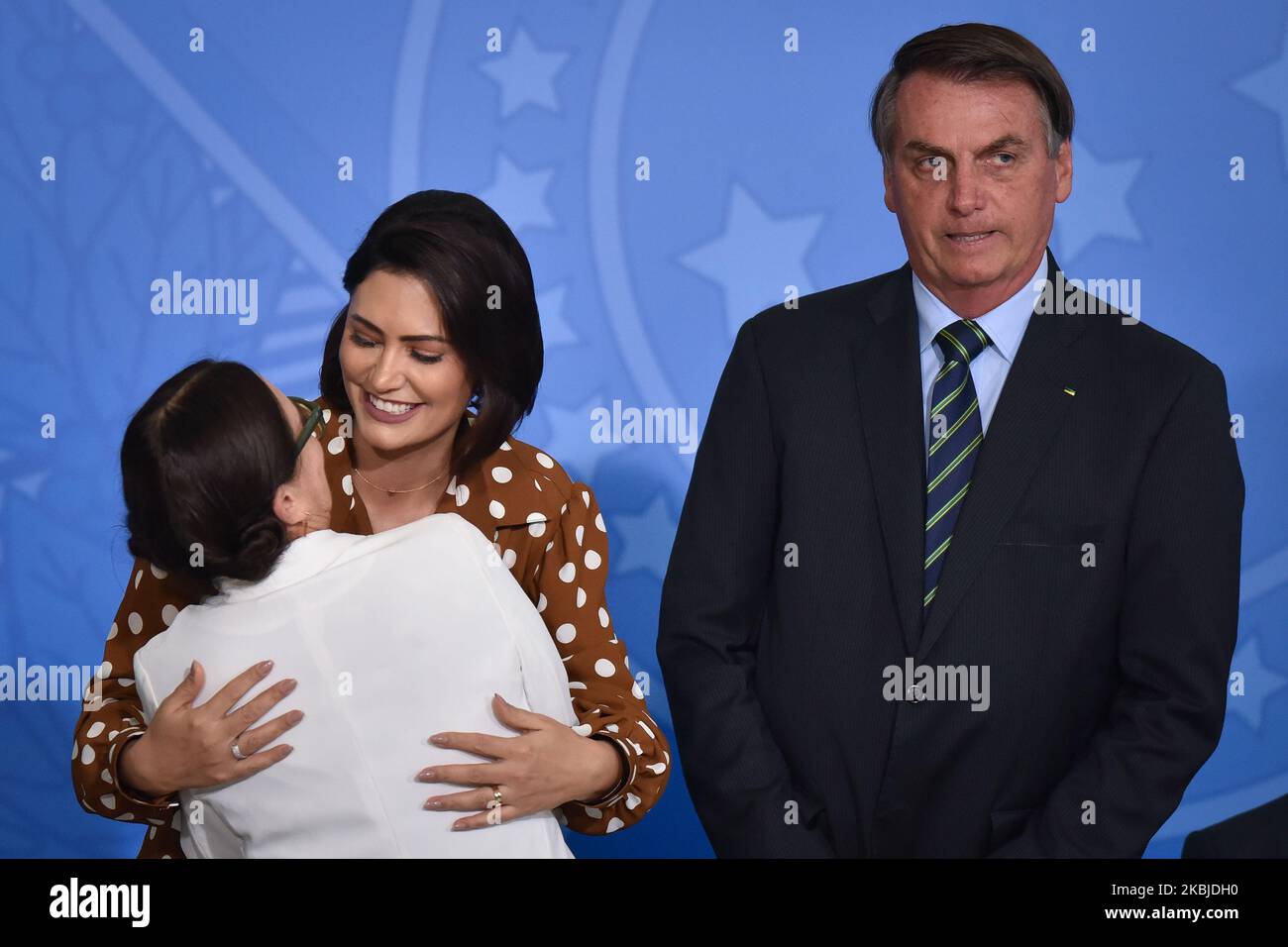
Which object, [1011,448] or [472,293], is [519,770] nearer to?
[472,293]

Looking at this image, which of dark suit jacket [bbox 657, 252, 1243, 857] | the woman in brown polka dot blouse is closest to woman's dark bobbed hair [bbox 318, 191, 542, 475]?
the woman in brown polka dot blouse

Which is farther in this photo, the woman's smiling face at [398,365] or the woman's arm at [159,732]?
the woman's smiling face at [398,365]

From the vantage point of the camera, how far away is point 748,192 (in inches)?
118

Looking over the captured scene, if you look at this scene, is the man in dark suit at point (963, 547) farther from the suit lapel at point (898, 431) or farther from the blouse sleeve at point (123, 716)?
the blouse sleeve at point (123, 716)

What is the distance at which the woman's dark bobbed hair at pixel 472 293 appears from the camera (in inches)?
80.8

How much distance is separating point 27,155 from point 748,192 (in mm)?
1549

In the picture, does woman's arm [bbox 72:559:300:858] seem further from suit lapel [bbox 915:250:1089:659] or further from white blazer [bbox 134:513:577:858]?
suit lapel [bbox 915:250:1089:659]

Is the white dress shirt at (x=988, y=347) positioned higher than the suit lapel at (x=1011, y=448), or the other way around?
the white dress shirt at (x=988, y=347)

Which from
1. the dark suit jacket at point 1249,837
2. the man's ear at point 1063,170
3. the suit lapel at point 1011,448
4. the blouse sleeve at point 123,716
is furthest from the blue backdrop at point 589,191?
the dark suit jacket at point 1249,837

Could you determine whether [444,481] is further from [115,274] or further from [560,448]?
[115,274]

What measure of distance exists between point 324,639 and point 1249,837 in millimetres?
1226

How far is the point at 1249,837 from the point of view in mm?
1867

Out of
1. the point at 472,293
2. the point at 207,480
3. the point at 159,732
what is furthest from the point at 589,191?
the point at 159,732
